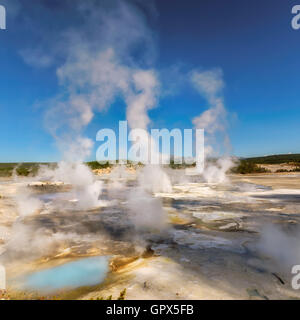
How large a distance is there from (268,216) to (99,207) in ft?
28.8

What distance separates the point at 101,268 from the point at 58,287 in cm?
109

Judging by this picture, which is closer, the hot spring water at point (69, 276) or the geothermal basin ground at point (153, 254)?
the geothermal basin ground at point (153, 254)

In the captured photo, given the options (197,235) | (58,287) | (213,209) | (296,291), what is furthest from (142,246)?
(213,209)

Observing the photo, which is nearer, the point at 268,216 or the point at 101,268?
the point at 101,268

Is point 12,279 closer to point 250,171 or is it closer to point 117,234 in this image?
point 117,234

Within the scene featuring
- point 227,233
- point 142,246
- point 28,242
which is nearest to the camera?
point 142,246

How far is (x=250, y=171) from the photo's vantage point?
47875mm

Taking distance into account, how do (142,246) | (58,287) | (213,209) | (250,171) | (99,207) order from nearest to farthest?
(58,287), (142,246), (213,209), (99,207), (250,171)

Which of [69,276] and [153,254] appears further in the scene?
[153,254]

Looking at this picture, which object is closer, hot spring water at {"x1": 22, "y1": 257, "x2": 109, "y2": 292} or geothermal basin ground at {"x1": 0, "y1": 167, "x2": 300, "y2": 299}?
geothermal basin ground at {"x1": 0, "y1": 167, "x2": 300, "y2": 299}

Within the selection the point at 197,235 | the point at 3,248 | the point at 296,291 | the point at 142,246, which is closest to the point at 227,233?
the point at 197,235

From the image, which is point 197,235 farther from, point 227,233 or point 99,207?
point 99,207

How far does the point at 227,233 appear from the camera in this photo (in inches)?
298

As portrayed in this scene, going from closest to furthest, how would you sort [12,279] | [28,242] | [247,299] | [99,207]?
[247,299], [12,279], [28,242], [99,207]
